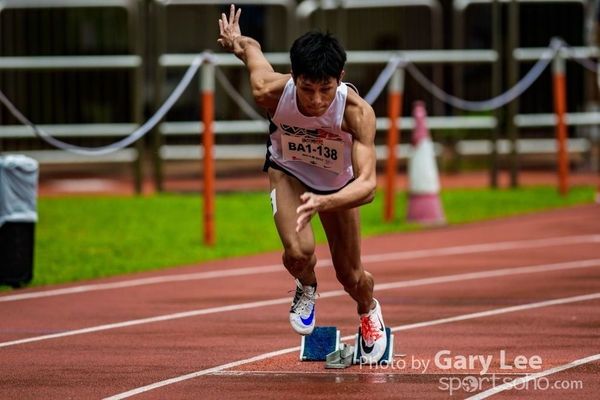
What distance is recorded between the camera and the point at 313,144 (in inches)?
289

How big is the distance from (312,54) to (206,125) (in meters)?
7.26

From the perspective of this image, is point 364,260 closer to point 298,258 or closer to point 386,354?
point 386,354

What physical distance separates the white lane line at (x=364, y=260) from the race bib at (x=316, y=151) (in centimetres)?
436

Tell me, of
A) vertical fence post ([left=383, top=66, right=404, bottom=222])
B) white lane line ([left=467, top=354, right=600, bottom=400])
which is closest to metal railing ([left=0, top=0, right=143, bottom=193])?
vertical fence post ([left=383, top=66, right=404, bottom=222])

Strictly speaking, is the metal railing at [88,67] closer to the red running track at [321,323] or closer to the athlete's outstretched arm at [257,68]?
the red running track at [321,323]

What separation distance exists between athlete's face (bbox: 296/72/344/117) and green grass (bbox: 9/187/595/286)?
5.53 meters

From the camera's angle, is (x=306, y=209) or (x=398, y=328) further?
(x=398, y=328)

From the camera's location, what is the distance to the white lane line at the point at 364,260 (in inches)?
454

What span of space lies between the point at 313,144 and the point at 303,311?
104 cm

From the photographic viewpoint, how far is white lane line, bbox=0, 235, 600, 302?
11.5 metres

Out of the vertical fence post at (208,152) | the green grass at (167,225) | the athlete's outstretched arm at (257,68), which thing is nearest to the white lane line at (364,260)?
the green grass at (167,225)

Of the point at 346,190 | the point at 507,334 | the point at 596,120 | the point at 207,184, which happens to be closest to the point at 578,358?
the point at 507,334

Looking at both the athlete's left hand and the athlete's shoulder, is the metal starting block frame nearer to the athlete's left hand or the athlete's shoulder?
the athlete's shoulder

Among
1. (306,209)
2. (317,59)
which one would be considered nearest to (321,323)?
(317,59)
